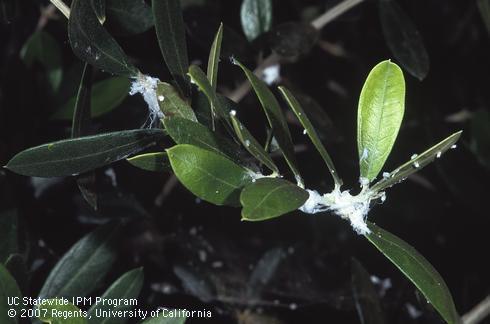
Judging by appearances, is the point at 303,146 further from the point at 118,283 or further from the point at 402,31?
the point at 118,283

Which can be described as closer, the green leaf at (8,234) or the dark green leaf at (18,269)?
the dark green leaf at (18,269)

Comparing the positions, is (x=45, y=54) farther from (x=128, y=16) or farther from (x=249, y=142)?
(x=249, y=142)

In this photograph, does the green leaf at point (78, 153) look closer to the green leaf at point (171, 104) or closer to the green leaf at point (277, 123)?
the green leaf at point (171, 104)

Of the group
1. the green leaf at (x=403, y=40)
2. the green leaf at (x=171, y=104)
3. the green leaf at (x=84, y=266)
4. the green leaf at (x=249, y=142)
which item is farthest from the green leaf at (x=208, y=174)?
the green leaf at (x=403, y=40)

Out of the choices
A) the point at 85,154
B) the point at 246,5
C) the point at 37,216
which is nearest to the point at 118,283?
the point at 85,154

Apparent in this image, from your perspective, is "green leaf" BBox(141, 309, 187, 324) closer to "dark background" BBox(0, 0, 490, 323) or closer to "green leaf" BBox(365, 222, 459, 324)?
"green leaf" BBox(365, 222, 459, 324)

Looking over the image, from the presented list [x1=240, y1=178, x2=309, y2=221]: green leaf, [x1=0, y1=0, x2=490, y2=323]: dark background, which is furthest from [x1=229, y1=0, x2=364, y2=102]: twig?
[x1=240, y1=178, x2=309, y2=221]: green leaf
